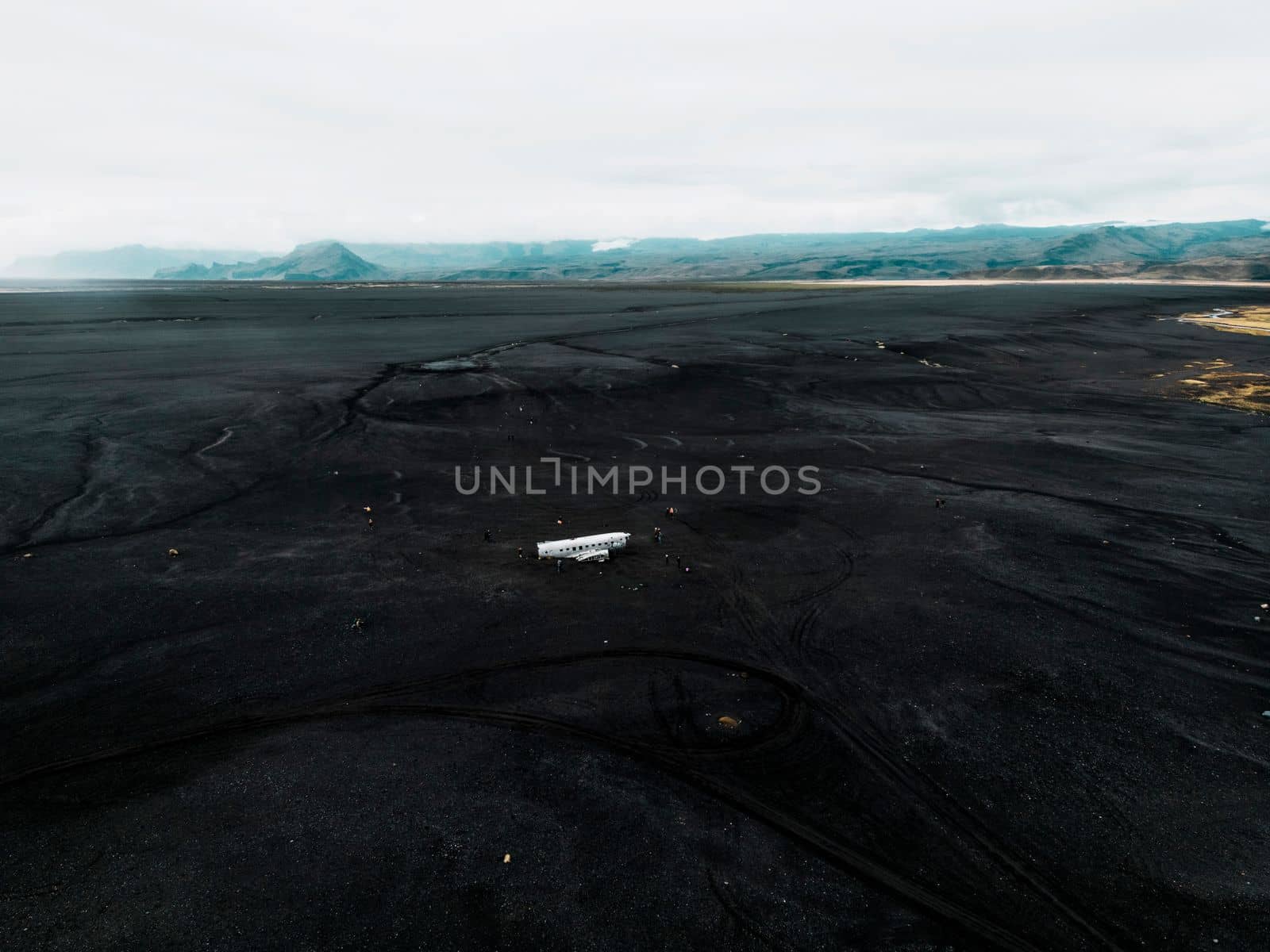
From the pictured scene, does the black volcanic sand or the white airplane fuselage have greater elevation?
the white airplane fuselage

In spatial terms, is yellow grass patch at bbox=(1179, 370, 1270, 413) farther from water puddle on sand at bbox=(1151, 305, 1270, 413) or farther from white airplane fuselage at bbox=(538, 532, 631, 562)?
white airplane fuselage at bbox=(538, 532, 631, 562)

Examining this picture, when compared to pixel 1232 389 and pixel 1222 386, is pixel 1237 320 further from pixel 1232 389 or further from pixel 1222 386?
pixel 1232 389

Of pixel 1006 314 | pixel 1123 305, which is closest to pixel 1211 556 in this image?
pixel 1006 314

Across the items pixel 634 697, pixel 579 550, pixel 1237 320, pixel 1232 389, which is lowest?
pixel 634 697

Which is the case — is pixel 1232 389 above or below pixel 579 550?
above

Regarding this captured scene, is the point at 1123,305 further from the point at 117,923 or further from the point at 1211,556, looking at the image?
the point at 117,923

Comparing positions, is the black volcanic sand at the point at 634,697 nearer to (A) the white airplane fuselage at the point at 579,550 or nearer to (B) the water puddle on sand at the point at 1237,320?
(A) the white airplane fuselage at the point at 579,550

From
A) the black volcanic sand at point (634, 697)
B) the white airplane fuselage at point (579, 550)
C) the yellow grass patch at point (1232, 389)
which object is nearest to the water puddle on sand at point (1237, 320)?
the yellow grass patch at point (1232, 389)

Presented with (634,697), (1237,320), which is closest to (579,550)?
(634,697)

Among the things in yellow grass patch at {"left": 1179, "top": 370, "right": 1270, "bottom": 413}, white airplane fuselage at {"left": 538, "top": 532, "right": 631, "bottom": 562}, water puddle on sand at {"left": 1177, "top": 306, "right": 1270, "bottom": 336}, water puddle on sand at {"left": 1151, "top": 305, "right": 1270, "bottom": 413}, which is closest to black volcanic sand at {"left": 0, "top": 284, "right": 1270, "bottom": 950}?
white airplane fuselage at {"left": 538, "top": 532, "right": 631, "bottom": 562}
